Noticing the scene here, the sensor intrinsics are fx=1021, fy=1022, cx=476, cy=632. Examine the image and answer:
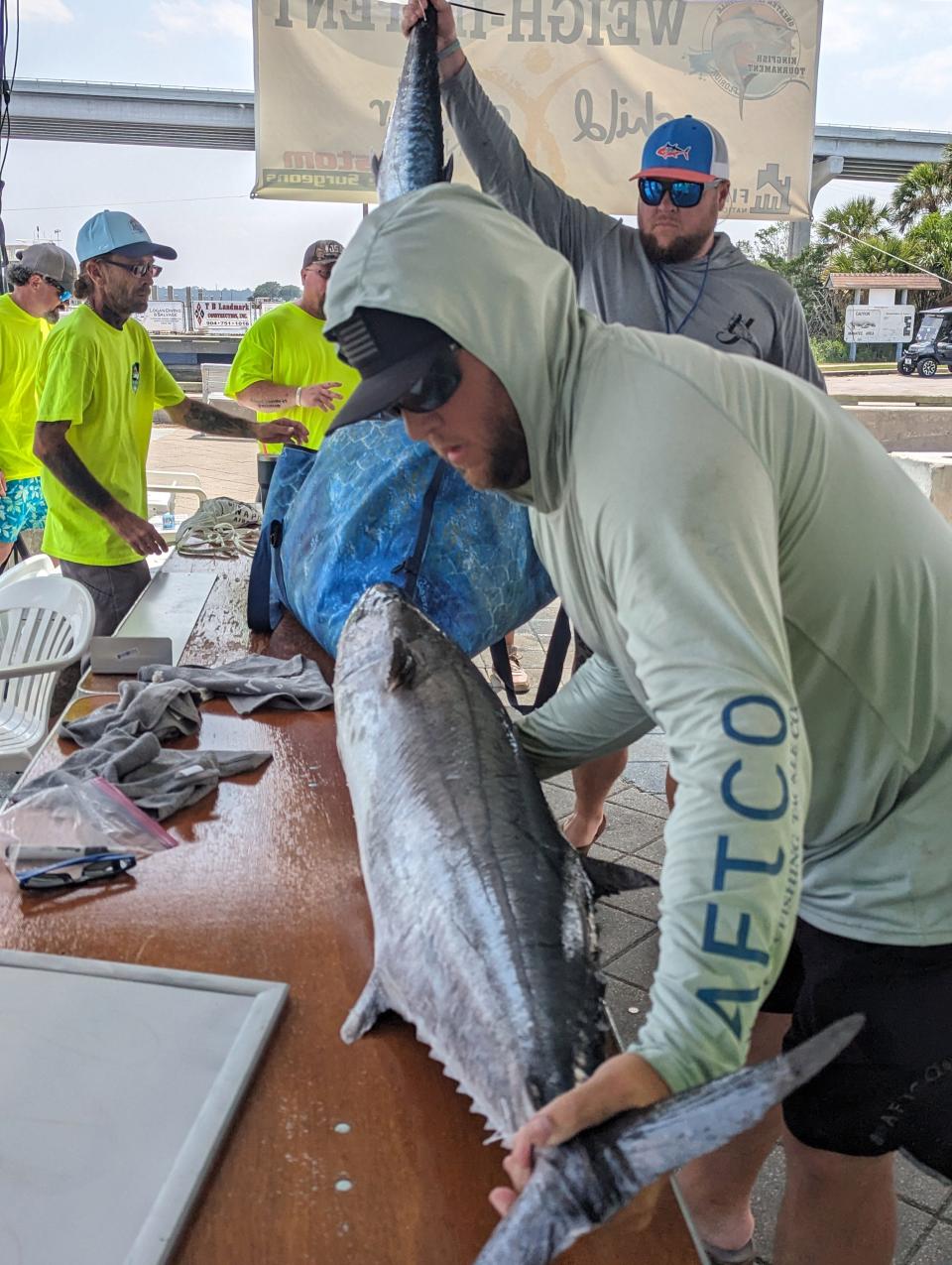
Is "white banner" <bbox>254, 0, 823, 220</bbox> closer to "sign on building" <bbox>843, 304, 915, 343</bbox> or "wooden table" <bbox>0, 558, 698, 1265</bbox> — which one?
"wooden table" <bbox>0, 558, 698, 1265</bbox>

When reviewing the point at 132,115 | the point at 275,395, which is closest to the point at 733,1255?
the point at 275,395

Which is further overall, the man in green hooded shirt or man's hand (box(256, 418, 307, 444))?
man's hand (box(256, 418, 307, 444))

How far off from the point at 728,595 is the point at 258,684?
5.09ft

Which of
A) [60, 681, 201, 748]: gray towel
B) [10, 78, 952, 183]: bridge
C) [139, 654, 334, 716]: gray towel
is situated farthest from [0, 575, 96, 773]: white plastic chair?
[10, 78, 952, 183]: bridge

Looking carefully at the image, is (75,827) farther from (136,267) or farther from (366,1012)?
(136,267)

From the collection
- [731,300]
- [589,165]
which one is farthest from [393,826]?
[589,165]

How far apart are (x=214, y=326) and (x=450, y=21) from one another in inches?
1251

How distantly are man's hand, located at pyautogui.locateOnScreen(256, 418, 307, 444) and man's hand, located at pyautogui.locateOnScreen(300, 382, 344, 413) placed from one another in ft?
0.31

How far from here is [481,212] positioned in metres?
1.07

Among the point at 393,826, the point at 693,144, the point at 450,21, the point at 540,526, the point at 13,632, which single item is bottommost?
the point at 13,632

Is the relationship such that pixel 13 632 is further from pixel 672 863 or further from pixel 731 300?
pixel 672 863

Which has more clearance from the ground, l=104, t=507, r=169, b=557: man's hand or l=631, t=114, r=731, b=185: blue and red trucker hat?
l=631, t=114, r=731, b=185: blue and red trucker hat

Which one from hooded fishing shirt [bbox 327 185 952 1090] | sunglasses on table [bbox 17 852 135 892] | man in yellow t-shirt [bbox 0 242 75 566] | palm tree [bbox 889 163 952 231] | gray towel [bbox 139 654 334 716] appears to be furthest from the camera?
palm tree [bbox 889 163 952 231]

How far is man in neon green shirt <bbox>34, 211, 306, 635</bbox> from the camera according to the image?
3307 mm
